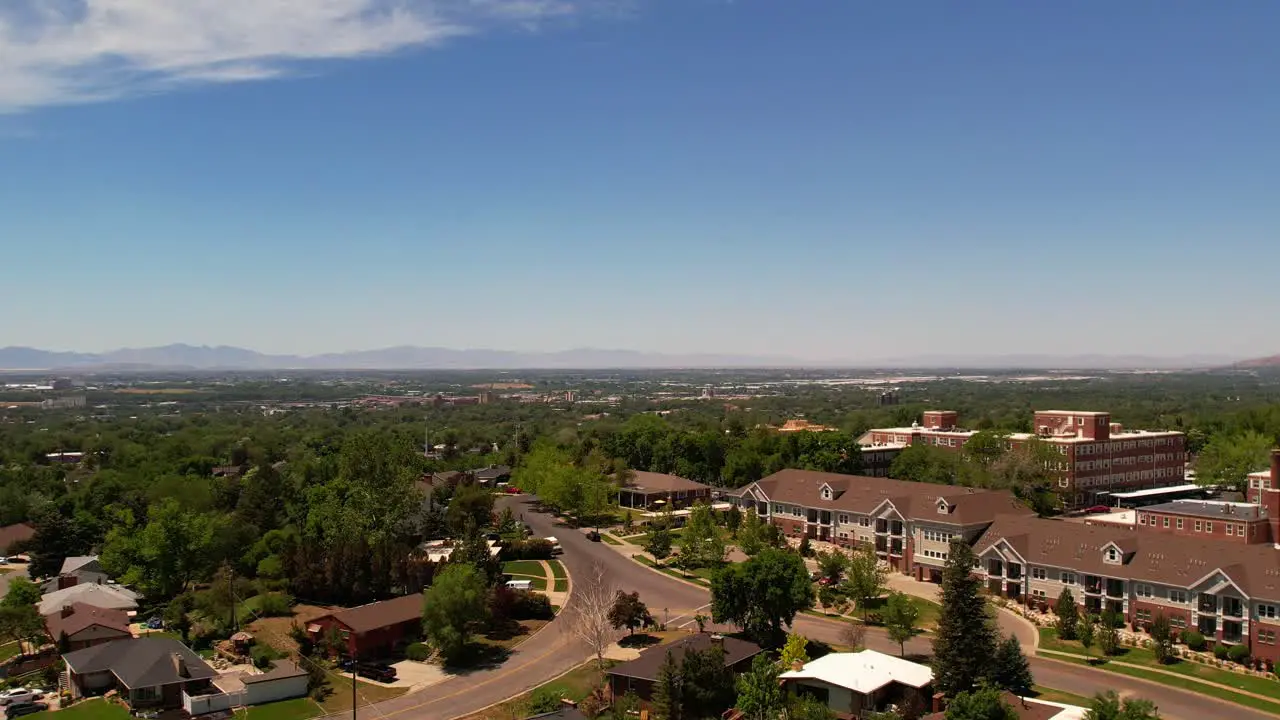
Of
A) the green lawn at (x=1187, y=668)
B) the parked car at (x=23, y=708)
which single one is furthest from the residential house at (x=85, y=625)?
the green lawn at (x=1187, y=668)

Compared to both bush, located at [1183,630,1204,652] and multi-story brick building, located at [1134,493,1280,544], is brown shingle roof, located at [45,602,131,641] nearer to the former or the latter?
bush, located at [1183,630,1204,652]

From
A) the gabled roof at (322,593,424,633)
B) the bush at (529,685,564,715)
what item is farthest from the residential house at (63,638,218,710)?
the bush at (529,685,564,715)

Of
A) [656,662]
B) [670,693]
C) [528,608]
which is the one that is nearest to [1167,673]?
[670,693]

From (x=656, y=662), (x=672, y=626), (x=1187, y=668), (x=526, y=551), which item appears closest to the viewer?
(x=656, y=662)

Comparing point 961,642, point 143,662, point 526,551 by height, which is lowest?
point 526,551

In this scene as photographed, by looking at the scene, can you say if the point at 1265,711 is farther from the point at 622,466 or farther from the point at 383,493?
the point at 622,466

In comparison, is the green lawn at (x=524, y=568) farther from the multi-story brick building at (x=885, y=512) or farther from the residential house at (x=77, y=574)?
the residential house at (x=77, y=574)

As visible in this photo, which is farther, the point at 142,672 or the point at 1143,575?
the point at 1143,575

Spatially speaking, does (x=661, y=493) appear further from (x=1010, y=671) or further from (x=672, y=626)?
(x=1010, y=671)
